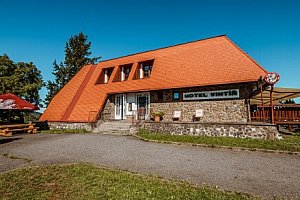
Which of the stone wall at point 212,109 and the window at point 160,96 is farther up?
the window at point 160,96

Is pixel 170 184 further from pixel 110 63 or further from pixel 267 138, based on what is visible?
pixel 110 63

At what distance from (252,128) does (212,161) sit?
206 inches

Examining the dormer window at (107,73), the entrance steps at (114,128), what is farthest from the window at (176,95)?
the dormer window at (107,73)

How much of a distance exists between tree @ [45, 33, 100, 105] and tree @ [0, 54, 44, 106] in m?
7.27

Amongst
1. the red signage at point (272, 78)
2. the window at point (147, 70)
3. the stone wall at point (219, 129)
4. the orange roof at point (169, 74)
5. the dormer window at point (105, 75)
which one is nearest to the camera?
the red signage at point (272, 78)

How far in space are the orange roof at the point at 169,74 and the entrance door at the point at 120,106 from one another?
89 cm

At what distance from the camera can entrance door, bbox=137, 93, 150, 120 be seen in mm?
18078

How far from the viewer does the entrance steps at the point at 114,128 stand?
1539 centimetres

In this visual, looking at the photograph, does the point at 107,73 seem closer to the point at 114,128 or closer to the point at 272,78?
the point at 114,128

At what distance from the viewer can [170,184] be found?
493 centimetres

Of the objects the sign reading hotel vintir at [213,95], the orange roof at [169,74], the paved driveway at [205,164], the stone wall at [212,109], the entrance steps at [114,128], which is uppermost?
the orange roof at [169,74]

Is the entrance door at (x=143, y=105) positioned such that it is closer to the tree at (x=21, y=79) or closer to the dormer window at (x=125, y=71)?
the dormer window at (x=125, y=71)

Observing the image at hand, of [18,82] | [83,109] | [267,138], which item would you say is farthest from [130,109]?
[18,82]

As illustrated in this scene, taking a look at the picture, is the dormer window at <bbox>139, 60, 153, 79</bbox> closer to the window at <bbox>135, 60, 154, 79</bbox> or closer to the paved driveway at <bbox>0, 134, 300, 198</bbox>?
the window at <bbox>135, 60, 154, 79</bbox>
